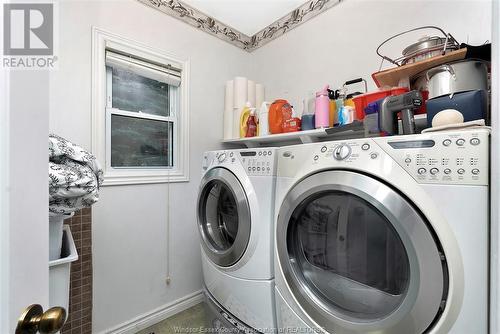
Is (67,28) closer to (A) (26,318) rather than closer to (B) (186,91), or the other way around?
(B) (186,91)

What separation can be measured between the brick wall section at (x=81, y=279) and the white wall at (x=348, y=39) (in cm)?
178

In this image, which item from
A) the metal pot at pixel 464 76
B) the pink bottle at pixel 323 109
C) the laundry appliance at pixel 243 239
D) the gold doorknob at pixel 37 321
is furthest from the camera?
the pink bottle at pixel 323 109

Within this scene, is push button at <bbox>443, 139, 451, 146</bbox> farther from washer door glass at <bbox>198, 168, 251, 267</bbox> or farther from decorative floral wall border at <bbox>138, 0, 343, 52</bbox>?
decorative floral wall border at <bbox>138, 0, 343, 52</bbox>

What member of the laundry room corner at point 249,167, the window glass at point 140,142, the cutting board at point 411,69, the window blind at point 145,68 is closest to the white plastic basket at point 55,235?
the laundry room corner at point 249,167

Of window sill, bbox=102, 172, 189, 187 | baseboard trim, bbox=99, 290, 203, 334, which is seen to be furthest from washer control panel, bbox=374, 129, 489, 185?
baseboard trim, bbox=99, 290, 203, 334

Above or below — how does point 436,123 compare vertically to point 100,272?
above

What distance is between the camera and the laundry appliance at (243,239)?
109cm

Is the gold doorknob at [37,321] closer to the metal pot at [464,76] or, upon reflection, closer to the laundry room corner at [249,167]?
the laundry room corner at [249,167]

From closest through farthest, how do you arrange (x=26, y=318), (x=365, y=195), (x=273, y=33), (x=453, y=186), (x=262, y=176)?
1. (x=26, y=318)
2. (x=453, y=186)
3. (x=365, y=195)
4. (x=262, y=176)
5. (x=273, y=33)

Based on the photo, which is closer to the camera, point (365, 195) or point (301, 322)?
point (365, 195)

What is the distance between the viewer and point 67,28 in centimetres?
135

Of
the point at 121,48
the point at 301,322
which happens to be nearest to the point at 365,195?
the point at 301,322

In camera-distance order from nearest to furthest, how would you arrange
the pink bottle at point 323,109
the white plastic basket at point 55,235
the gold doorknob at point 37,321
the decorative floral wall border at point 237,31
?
the gold doorknob at point 37,321 → the white plastic basket at point 55,235 → the pink bottle at point 323,109 → the decorative floral wall border at point 237,31

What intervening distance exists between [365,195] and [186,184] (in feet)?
4.86
